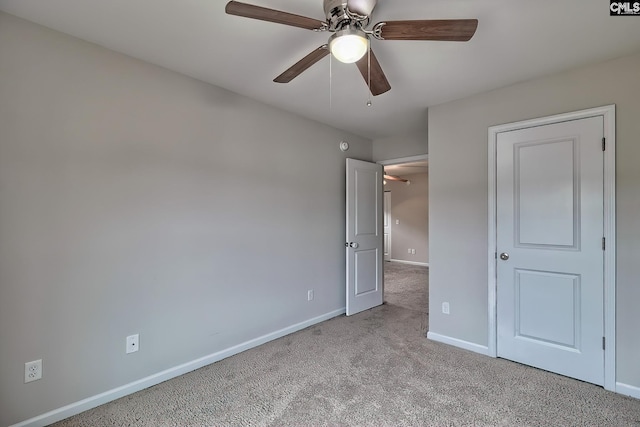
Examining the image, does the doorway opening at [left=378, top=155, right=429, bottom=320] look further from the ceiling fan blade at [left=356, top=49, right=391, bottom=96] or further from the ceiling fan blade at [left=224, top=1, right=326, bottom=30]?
the ceiling fan blade at [left=224, top=1, right=326, bottom=30]

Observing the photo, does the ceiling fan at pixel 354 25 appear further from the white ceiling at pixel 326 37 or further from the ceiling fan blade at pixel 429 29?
the white ceiling at pixel 326 37

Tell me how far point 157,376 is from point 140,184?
4.74 feet

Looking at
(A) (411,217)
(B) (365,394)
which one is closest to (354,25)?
(B) (365,394)

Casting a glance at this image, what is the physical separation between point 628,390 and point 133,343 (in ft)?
11.6

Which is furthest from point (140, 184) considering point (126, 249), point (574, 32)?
point (574, 32)

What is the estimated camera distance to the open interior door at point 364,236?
151 inches

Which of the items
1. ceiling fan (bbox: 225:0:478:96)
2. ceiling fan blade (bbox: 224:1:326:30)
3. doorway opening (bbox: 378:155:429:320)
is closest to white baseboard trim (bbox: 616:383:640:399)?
ceiling fan (bbox: 225:0:478:96)

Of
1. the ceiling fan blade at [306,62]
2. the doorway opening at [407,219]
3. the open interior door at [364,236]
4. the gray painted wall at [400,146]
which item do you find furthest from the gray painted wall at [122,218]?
the doorway opening at [407,219]

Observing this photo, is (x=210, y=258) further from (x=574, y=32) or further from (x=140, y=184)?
(x=574, y=32)

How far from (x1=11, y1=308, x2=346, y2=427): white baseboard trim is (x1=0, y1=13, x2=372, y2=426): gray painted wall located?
0.04m

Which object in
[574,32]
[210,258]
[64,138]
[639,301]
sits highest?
[574,32]

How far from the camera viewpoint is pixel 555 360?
2412 millimetres

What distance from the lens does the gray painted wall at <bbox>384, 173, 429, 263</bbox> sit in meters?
7.77

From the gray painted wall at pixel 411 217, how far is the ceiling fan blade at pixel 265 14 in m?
6.90
